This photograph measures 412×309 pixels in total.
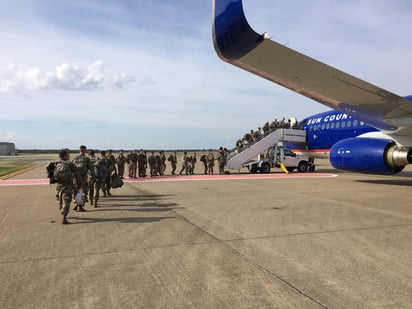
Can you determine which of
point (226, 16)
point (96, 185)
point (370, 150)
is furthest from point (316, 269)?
point (370, 150)

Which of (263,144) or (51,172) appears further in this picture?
(263,144)

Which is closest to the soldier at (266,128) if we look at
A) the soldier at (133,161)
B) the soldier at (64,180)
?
the soldier at (133,161)

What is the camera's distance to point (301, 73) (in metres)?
10.6

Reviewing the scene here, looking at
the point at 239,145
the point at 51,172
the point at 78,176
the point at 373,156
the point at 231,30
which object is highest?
the point at 231,30

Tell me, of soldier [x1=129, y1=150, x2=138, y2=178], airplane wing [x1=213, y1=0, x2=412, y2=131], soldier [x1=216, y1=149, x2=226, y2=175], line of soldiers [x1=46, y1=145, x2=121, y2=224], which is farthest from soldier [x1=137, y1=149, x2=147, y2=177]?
airplane wing [x1=213, y1=0, x2=412, y2=131]

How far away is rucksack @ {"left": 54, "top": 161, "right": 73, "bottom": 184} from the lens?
8109 millimetres

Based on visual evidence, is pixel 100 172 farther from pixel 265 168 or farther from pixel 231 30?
pixel 265 168

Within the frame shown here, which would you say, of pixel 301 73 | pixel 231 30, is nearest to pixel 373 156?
pixel 301 73

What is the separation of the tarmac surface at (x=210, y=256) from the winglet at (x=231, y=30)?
4282 mm

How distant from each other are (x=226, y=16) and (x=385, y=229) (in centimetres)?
586

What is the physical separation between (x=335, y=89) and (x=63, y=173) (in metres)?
8.64

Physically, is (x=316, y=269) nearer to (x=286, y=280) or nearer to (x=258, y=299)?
(x=286, y=280)

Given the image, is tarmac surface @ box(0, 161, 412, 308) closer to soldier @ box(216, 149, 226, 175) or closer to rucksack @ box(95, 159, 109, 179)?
rucksack @ box(95, 159, 109, 179)

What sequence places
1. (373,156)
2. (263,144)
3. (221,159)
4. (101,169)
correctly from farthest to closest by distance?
(263,144)
(221,159)
(373,156)
(101,169)
